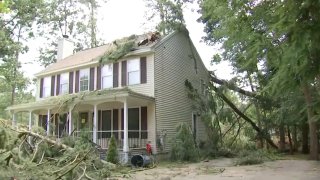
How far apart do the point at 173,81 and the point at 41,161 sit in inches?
397

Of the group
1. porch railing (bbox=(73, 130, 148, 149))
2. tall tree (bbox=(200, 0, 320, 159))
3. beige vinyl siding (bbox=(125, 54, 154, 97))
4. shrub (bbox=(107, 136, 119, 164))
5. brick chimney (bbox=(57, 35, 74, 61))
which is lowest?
→ shrub (bbox=(107, 136, 119, 164))

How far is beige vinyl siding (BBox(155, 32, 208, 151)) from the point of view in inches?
668

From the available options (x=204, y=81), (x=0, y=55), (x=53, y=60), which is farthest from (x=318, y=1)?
(x=53, y=60)

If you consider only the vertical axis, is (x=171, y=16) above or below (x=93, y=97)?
above

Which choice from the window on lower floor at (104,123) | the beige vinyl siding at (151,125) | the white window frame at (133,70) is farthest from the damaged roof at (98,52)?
the beige vinyl siding at (151,125)

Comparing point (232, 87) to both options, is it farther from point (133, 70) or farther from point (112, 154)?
point (112, 154)

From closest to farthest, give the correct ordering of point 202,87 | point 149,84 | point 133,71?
point 149,84
point 133,71
point 202,87

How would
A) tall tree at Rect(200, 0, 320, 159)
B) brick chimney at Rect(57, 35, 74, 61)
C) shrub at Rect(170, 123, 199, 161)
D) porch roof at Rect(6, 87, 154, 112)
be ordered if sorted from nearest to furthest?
tall tree at Rect(200, 0, 320, 159) → porch roof at Rect(6, 87, 154, 112) → shrub at Rect(170, 123, 199, 161) → brick chimney at Rect(57, 35, 74, 61)

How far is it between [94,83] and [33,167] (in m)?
10.8

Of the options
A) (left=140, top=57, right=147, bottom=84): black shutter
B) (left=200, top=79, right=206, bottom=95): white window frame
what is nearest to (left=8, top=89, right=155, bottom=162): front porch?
(left=140, top=57, right=147, bottom=84): black shutter

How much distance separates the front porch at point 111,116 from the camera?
15188 millimetres

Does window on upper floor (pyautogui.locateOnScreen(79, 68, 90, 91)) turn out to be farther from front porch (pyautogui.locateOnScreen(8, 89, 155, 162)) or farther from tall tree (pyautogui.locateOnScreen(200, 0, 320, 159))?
tall tree (pyautogui.locateOnScreen(200, 0, 320, 159))

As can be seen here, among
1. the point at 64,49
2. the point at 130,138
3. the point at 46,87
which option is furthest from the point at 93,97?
the point at 64,49

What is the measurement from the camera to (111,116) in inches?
701
